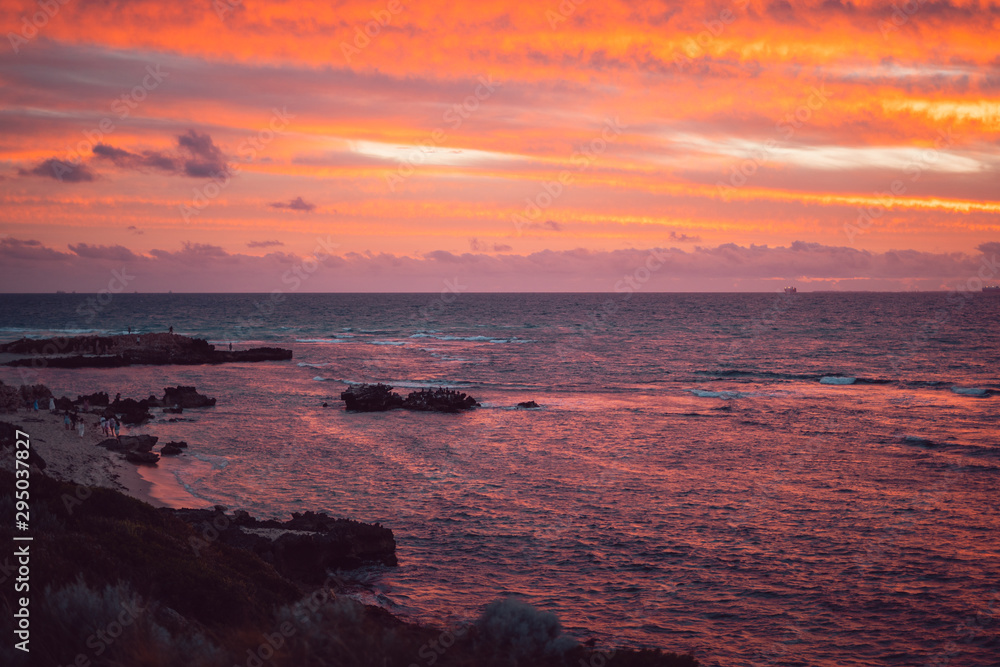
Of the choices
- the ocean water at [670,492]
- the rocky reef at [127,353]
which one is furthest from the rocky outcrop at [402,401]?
the rocky reef at [127,353]

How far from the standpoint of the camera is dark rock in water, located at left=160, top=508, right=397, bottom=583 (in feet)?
56.4

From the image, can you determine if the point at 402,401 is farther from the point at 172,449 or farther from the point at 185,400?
the point at 172,449

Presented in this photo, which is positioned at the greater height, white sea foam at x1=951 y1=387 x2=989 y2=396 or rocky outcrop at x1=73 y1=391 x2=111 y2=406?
white sea foam at x1=951 y1=387 x2=989 y2=396

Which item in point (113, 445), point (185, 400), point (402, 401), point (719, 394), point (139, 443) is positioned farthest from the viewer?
point (719, 394)

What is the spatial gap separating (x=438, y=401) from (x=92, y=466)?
21.8 meters

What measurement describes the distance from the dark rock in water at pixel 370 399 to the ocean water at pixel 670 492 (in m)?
1.24

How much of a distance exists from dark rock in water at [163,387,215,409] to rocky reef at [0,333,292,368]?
27.7 meters

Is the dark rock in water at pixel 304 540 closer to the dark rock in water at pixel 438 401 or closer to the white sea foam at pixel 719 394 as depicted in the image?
the dark rock in water at pixel 438 401

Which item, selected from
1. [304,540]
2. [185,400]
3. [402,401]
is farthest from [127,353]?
[304,540]

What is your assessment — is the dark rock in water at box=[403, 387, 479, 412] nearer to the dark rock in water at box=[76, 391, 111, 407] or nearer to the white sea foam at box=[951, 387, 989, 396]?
the dark rock in water at box=[76, 391, 111, 407]

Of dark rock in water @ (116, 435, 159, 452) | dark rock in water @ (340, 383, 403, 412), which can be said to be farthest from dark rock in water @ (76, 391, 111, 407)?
dark rock in water @ (340, 383, 403, 412)

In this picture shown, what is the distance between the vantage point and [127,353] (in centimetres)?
7325

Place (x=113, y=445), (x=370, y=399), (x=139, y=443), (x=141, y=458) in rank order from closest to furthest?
(x=141, y=458) < (x=113, y=445) < (x=139, y=443) < (x=370, y=399)

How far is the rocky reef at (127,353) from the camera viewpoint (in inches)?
2714
